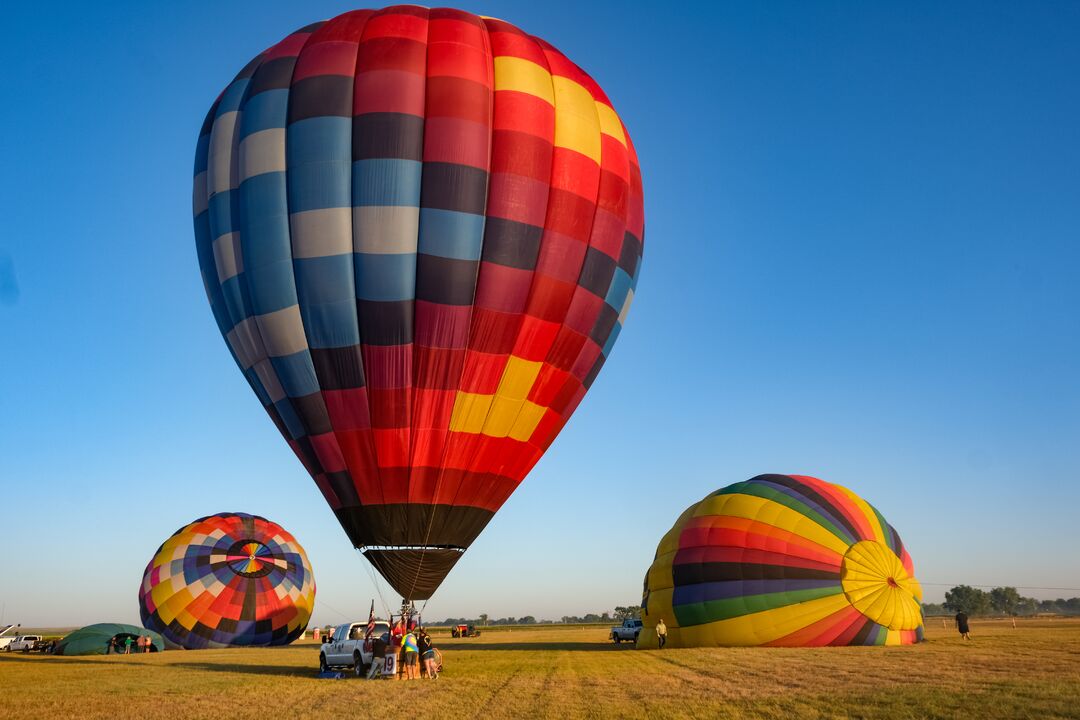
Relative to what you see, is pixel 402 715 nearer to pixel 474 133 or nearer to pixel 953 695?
pixel 953 695

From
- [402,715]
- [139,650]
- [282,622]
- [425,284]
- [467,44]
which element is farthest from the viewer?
[282,622]

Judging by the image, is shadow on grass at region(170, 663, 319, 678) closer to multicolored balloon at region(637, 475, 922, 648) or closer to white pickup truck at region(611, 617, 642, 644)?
multicolored balloon at region(637, 475, 922, 648)

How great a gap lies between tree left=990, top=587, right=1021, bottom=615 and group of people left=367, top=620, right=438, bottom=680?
116764mm

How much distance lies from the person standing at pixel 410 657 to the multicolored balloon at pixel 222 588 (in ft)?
59.1

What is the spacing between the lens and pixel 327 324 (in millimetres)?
14586

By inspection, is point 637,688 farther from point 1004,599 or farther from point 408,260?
point 1004,599

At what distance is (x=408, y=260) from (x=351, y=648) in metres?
8.98

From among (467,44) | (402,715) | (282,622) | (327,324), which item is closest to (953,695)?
(402,715)

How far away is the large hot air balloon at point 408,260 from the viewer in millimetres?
14492

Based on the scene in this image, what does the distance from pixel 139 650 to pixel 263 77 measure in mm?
23857

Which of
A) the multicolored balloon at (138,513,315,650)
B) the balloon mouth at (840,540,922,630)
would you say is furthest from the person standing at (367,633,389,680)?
the multicolored balloon at (138,513,315,650)

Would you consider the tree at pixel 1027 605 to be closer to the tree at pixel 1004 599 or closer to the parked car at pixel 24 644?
the tree at pixel 1004 599

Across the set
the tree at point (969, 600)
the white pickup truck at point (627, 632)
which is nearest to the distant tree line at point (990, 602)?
the tree at point (969, 600)

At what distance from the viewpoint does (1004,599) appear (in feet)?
377
